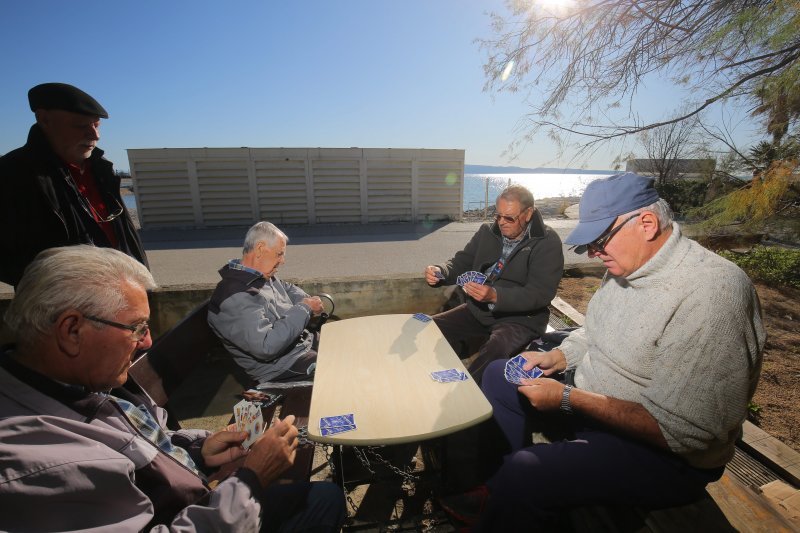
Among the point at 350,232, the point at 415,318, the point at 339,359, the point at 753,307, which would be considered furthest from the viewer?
the point at 350,232

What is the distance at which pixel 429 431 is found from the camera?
160 cm

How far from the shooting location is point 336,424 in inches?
65.2

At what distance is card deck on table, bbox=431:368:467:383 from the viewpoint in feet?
6.56

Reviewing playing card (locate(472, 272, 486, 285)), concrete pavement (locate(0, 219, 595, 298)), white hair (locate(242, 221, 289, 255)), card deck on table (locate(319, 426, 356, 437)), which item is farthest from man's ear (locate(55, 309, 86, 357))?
concrete pavement (locate(0, 219, 595, 298))

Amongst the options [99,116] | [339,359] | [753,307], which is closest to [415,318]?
[339,359]

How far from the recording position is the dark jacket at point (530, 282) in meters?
2.96

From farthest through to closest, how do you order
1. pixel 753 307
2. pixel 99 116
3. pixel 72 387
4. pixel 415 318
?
pixel 415 318 < pixel 99 116 < pixel 753 307 < pixel 72 387

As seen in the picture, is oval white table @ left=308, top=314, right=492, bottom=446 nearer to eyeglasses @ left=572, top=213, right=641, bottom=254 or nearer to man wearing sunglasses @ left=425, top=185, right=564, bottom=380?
man wearing sunglasses @ left=425, top=185, right=564, bottom=380

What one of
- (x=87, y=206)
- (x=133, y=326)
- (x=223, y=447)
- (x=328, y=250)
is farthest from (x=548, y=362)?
(x=328, y=250)

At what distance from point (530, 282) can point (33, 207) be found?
362 centimetres

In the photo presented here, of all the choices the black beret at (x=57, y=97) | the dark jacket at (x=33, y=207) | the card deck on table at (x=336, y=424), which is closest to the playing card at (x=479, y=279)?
the card deck on table at (x=336, y=424)

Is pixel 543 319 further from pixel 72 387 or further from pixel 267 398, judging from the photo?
pixel 72 387

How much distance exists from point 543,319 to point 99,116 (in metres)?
3.76

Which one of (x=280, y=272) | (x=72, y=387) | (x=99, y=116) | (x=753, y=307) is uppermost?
(x=99, y=116)
